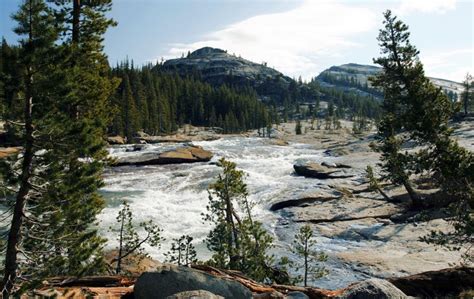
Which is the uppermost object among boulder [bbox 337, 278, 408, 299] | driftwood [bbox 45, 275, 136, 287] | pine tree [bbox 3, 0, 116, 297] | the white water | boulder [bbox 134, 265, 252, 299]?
pine tree [bbox 3, 0, 116, 297]

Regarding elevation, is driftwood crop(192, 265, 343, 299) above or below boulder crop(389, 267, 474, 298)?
above

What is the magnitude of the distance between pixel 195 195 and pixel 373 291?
35847mm

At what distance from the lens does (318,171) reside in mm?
54781

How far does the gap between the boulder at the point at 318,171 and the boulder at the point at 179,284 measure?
141 feet

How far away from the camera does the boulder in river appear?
6448cm

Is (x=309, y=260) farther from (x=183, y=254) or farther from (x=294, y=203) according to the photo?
(x=294, y=203)

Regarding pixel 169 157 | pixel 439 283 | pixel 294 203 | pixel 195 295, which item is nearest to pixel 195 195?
pixel 294 203

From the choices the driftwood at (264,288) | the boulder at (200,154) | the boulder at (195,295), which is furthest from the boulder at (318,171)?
the boulder at (195,295)

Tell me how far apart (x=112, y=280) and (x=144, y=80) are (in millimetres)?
127854

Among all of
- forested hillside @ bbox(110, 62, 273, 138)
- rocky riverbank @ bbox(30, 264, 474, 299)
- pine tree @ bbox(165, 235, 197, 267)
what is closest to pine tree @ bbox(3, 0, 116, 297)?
rocky riverbank @ bbox(30, 264, 474, 299)

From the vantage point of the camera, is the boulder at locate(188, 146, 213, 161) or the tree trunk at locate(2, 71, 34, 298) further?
the boulder at locate(188, 146, 213, 161)

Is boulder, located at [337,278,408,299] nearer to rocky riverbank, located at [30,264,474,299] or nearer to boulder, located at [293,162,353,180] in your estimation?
rocky riverbank, located at [30,264,474,299]

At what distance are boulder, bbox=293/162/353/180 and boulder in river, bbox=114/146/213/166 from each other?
18753 millimetres

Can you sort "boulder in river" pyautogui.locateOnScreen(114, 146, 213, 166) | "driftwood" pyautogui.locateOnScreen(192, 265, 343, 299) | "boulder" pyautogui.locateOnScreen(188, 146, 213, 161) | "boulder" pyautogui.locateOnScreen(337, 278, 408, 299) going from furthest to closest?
"boulder" pyautogui.locateOnScreen(188, 146, 213, 161), "boulder in river" pyautogui.locateOnScreen(114, 146, 213, 166), "driftwood" pyautogui.locateOnScreen(192, 265, 343, 299), "boulder" pyautogui.locateOnScreen(337, 278, 408, 299)
